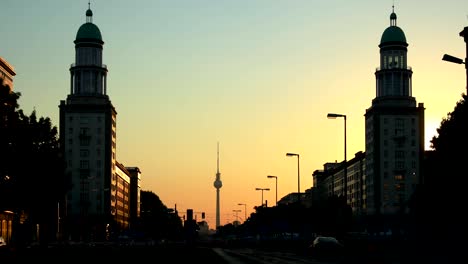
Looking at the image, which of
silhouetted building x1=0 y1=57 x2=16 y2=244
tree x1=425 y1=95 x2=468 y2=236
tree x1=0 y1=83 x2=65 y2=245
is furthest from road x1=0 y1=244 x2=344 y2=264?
silhouetted building x1=0 y1=57 x2=16 y2=244

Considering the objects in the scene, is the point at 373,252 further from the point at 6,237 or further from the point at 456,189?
the point at 6,237

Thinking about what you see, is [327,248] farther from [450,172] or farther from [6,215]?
[6,215]

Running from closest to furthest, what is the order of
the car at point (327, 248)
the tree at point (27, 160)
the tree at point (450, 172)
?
the tree at point (27, 160)
the tree at point (450, 172)
the car at point (327, 248)

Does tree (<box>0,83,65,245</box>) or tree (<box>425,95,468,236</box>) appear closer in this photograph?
tree (<box>0,83,65,245</box>)

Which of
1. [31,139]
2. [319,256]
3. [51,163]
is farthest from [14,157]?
[319,256]

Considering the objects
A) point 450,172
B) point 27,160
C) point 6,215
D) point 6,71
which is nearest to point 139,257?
point 27,160

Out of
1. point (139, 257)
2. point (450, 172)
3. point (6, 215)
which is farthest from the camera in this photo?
point (6, 215)

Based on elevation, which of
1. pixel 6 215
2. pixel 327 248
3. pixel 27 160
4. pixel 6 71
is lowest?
pixel 327 248

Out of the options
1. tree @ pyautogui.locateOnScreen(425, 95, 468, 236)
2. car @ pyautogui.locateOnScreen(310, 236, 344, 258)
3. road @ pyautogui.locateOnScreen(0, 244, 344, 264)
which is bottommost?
road @ pyautogui.locateOnScreen(0, 244, 344, 264)

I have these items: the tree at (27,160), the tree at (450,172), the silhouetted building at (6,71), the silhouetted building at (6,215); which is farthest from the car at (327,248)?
the silhouetted building at (6,71)

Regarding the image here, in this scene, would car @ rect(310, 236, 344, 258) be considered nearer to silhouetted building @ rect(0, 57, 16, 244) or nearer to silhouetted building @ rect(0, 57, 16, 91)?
silhouetted building @ rect(0, 57, 16, 244)

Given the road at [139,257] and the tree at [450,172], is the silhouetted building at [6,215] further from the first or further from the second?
the tree at [450,172]

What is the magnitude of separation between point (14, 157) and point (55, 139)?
17.5 meters

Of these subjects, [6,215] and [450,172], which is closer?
[450,172]
